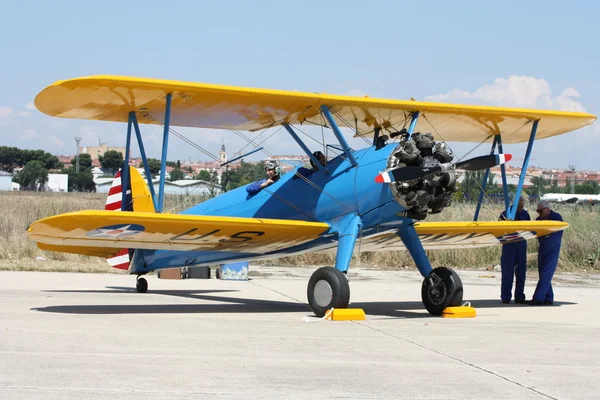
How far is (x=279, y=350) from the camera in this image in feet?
21.9

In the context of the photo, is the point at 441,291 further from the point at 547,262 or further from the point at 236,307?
the point at 236,307

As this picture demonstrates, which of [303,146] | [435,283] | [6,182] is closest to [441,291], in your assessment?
[435,283]

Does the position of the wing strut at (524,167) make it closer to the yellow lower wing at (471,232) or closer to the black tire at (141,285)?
the yellow lower wing at (471,232)

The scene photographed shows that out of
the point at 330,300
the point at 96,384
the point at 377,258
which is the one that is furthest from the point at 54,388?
the point at 377,258

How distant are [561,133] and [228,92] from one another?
5.89m

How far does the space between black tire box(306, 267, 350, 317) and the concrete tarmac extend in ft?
0.91

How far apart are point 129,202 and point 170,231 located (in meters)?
3.92

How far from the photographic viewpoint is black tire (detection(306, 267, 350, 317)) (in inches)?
360

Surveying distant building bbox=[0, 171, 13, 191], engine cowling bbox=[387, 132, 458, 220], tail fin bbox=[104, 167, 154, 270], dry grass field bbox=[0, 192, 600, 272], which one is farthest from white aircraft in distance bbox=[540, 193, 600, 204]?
distant building bbox=[0, 171, 13, 191]

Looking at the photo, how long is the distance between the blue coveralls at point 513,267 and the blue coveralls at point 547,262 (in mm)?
276

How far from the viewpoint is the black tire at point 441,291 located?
1002 cm

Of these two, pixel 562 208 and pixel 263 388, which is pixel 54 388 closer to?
pixel 263 388

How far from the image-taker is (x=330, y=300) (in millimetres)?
9219

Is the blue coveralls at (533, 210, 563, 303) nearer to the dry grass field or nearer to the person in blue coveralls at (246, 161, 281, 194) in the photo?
the person in blue coveralls at (246, 161, 281, 194)
